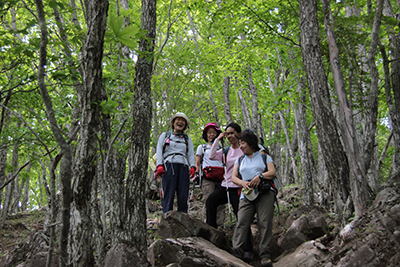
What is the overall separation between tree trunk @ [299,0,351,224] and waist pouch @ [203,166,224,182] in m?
2.14

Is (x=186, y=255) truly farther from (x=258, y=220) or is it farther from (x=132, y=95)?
(x=132, y=95)

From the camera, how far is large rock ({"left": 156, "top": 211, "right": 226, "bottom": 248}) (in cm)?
529

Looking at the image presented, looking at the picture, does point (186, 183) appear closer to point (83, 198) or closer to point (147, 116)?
point (147, 116)

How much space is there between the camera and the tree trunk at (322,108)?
5023 mm

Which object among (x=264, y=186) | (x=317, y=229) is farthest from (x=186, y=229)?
(x=317, y=229)

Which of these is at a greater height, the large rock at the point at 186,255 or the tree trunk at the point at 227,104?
the tree trunk at the point at 227,104

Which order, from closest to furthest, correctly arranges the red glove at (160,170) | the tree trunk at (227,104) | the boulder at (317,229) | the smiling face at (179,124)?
1. the boulder at (317,229)
2. the red glove at (160,170)
3. the smiling face at (179,124)
4. the tree trunk at (227,104)

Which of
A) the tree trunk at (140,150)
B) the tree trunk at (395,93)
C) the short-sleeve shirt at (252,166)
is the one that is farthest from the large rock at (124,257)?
the tree trunk at (395,93)

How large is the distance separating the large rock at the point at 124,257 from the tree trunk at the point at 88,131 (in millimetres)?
1112

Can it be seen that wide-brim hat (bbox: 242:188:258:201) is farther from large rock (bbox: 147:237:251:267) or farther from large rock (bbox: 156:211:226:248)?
large rock (bbox: 156:211:226:248)

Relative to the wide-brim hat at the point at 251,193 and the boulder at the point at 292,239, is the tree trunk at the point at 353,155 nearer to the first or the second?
the boulder at the point at 292,239

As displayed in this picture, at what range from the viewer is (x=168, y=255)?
13.9ft

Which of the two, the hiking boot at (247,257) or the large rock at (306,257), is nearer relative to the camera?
the large rock at (306,257)

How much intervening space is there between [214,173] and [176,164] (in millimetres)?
990
